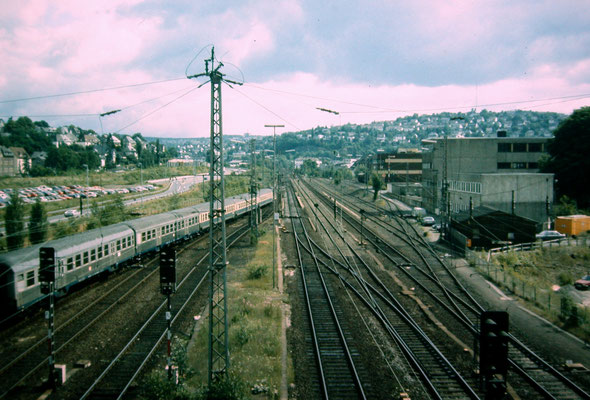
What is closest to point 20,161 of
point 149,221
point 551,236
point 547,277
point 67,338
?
point 149,221

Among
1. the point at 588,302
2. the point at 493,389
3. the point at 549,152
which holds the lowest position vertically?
the point at 588,302

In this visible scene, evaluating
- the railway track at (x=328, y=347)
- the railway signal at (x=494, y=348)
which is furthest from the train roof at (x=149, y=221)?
the railway signal at (x=494, y=348)

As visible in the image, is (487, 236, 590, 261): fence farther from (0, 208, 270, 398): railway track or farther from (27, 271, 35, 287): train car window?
(27, 271, 35, 287): train car window

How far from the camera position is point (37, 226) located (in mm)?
32062

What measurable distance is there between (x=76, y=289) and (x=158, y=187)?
2762 inches

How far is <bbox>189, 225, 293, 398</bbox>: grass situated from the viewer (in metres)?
13.6

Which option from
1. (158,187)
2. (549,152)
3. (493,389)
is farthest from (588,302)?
(158,187)

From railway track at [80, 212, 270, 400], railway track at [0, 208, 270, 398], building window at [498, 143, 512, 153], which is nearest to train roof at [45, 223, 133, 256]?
railway track at [0, 208, 270, 398]

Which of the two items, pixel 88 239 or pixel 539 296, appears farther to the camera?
pixel 539 296

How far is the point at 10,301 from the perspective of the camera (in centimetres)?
1672

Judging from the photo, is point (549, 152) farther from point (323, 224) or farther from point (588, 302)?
point (588, 302)

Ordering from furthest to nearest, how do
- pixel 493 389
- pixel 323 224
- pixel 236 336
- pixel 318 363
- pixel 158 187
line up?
pixel 158 187, pixel 323 224, pixel 236 336, pixel 318 363, pixel 493 389

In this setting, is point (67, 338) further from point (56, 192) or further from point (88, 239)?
point (56, 192)

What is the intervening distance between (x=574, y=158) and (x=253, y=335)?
51624 millimetres
